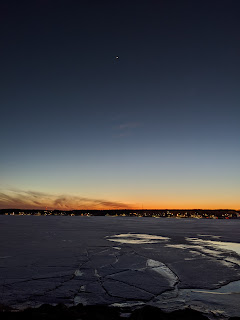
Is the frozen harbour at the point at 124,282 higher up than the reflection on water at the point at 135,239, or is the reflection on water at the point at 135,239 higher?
the frozen harbour at the point at 124,282

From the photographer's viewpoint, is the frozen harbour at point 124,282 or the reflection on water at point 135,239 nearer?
the frozen harbour at point 124,282

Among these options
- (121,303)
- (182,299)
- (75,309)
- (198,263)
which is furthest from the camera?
(198,263)

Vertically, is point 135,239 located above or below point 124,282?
below

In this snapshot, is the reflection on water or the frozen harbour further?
the reflection on water

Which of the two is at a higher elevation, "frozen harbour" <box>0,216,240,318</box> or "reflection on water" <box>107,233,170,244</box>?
"frozen harbour" <box>0,216,240,318</box>

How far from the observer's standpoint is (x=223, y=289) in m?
8.12

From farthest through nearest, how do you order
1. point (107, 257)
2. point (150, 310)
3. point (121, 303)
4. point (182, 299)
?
point (107, 257) < point (182, 299) < point (121, 303) < point (150, 310)

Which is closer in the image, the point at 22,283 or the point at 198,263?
the point at 22,283

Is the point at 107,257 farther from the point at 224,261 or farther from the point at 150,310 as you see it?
the point at 150,310

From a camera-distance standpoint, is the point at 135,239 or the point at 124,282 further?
the point at 135,239

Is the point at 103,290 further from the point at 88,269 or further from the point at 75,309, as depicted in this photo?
the point at 88,269

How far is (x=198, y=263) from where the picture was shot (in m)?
12.3

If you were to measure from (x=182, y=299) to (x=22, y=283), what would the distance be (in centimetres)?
531

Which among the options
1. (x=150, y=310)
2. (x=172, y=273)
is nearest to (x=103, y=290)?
(x=150, y=310)
